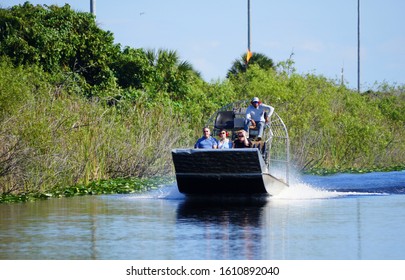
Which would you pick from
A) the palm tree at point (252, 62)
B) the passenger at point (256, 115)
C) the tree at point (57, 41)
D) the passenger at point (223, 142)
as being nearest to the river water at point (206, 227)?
the passenger at point (223, 142)

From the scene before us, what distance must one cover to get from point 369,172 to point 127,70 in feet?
36.6

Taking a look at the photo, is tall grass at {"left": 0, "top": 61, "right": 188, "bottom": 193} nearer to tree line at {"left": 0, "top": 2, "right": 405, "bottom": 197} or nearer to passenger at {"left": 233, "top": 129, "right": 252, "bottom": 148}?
tree line at {"left": 0, "top": 2, "right": 405, "bottom": 197}

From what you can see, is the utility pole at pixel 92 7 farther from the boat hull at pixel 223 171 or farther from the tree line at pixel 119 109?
the boat hull at pixel 223 171

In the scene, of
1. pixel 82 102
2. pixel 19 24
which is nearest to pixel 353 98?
pixel 19 24

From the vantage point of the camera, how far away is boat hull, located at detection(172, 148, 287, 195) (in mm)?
27016

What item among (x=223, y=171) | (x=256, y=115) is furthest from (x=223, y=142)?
(x=256, y=115)

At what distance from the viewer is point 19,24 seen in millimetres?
43656

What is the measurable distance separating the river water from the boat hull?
A: 43cm

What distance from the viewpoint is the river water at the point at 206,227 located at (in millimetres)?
16297

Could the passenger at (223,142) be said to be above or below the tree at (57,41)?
below

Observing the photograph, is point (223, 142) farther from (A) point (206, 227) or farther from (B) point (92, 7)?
(B) point (92, 7)

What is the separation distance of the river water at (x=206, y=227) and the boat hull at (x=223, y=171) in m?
0.43

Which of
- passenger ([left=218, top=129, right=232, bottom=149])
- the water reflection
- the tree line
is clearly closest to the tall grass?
the tree line
